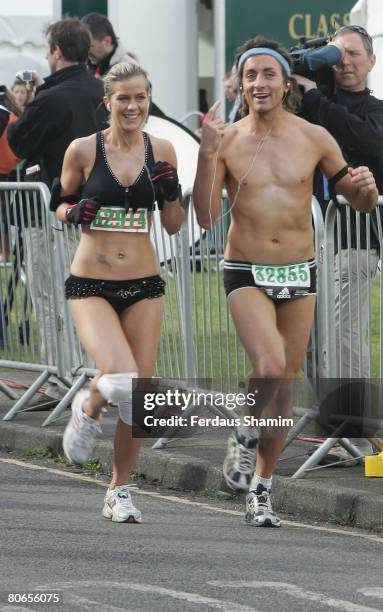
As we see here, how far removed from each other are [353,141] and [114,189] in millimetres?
1839

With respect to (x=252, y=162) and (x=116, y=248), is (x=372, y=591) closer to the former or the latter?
(x=116, y=248)

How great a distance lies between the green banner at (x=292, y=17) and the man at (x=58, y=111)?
10922 millimetres

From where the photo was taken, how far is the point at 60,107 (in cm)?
1049

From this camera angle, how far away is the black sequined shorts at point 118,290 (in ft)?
23.9

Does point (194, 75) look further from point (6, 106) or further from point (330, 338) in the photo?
point (330, 338)

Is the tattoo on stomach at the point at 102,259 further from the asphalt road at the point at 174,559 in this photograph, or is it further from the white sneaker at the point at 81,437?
the asphalt road at the point at 174,559

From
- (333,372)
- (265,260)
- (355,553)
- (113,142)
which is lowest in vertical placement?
(355,553)

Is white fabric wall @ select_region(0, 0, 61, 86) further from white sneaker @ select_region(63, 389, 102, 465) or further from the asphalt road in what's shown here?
white sneaker @ select_region(63, 389, 102, 465)

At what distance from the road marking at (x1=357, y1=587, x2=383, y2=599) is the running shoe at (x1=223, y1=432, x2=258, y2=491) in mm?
1345

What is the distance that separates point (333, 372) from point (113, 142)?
5.92 ft

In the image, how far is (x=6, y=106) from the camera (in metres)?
13.4

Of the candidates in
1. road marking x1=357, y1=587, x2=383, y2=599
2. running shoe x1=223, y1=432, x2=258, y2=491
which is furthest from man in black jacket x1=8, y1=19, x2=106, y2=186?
road marking x1=357, y1=587, x2=383, y2=599

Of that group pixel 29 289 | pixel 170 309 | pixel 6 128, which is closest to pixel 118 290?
pixel 170 309

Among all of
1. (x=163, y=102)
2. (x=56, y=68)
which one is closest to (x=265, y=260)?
(x=56, y=68)
